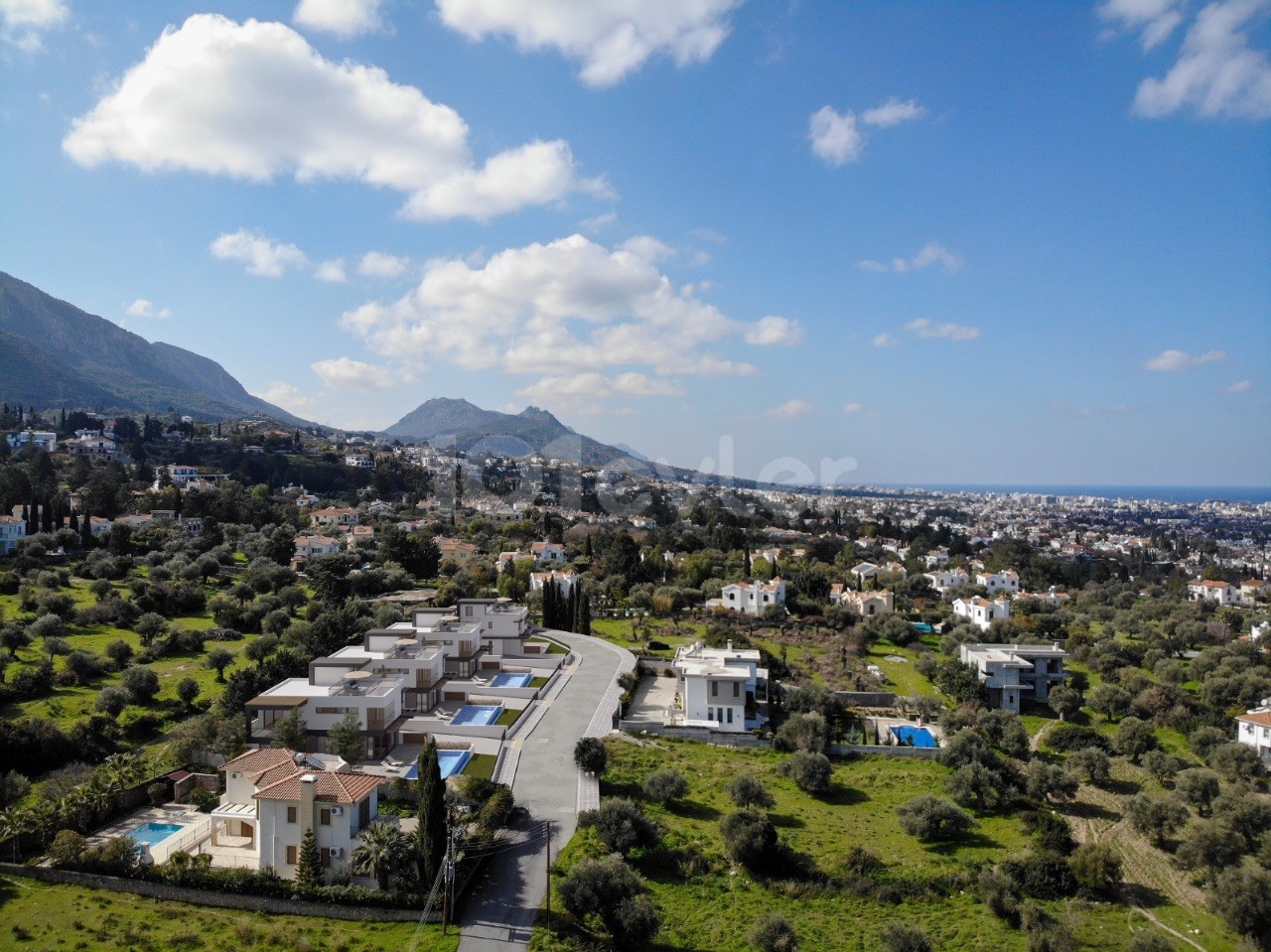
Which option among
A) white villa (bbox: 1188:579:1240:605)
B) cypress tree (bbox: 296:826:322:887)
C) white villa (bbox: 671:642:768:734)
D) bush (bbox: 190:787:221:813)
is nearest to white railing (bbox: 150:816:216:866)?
bush (bbox: 190:787:221:813)

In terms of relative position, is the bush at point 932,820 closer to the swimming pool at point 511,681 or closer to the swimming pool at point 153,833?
the swimming pool at point 511,681

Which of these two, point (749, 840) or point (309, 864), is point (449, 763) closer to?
point (309, 864)

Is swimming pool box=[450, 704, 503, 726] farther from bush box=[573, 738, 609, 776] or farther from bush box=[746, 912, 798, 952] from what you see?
bush box=[746, 912, 798, 952]

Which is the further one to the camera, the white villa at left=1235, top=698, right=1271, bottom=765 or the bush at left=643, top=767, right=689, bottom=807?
the white villa at left=1235, top=698, right=1271, bottom=765

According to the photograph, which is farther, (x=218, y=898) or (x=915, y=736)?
(x=915, y=736)

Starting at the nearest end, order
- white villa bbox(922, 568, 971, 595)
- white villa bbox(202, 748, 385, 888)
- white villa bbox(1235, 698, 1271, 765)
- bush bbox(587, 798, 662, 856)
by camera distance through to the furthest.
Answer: white villa bbox(202, 748, 385, 888), bush bbox(587, 798, 662, 856), white villa bbox(1235, 698, 1271, 765), white villa bbox(922, 568, 971, 595)

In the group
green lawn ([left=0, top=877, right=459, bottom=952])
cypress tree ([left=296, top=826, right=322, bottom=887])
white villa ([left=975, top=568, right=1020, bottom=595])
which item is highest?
white villa ([left=975, top=568, right=1020, bottom=595])

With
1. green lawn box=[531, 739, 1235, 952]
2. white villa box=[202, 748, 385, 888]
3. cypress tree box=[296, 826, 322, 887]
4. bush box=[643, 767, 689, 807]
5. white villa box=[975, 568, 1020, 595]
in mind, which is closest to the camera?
green lawn box=[531, 739, 1235, 952]

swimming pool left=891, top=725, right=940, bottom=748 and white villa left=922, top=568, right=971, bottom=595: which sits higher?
white villa left=922, top=568, right=971, bottom=595

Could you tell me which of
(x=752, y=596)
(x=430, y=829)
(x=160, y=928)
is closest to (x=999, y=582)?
(x=752, y=596)
